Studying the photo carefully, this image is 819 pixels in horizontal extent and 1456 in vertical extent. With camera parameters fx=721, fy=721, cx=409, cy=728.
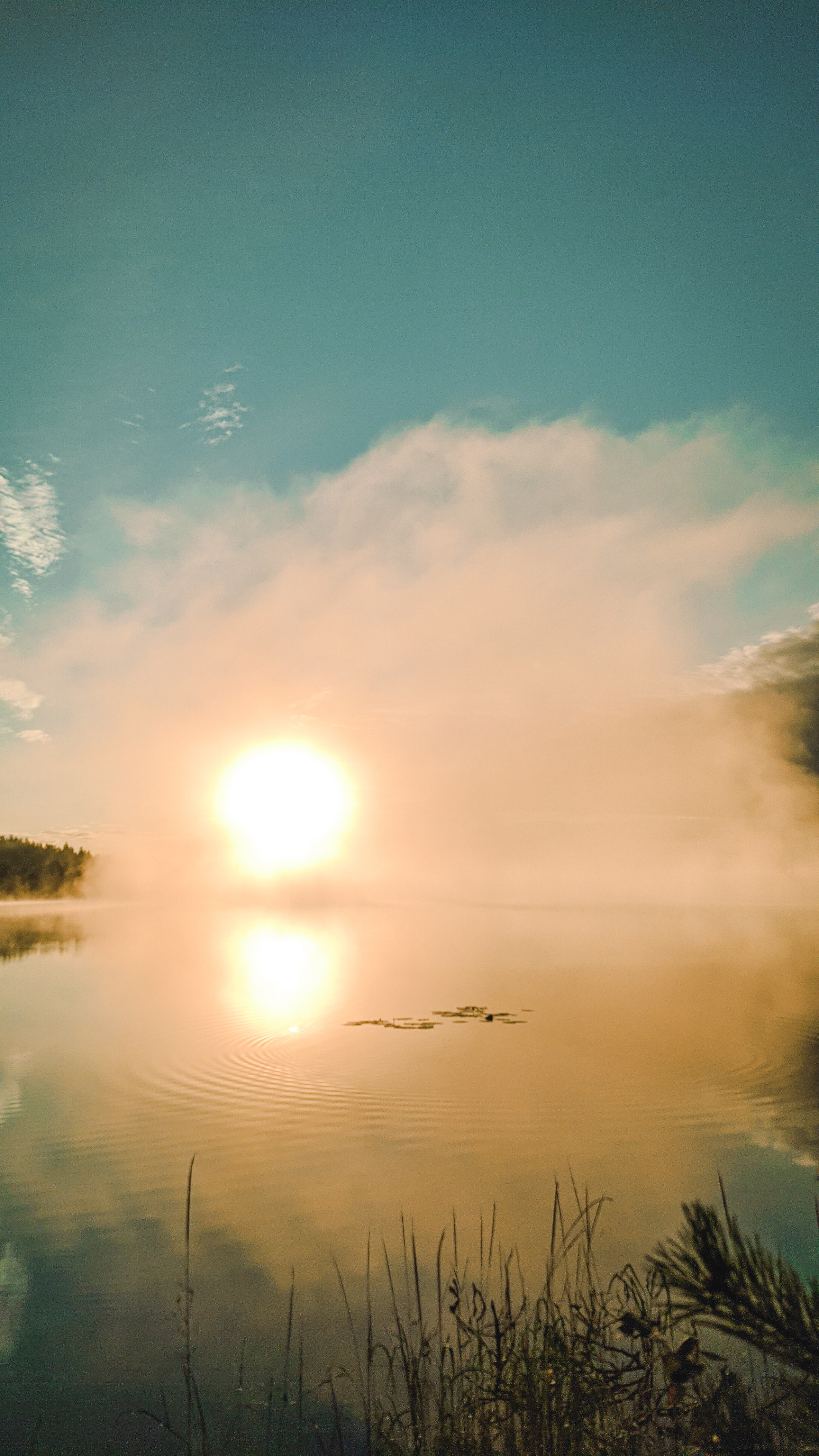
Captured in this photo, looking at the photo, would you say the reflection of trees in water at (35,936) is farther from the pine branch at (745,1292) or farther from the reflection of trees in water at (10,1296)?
the pine branch at (745,1292)

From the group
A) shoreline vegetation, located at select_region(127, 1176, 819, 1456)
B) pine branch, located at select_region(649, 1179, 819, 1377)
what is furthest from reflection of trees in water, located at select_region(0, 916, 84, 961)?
pine branch, located at select_region(649, 1179, 819, 1377)

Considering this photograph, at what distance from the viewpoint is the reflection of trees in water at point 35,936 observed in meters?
33.7

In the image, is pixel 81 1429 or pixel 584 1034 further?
pixel 584 1034

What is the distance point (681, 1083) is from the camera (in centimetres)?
1150

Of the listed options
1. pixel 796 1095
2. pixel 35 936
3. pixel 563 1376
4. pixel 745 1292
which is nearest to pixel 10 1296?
pixel 563 1376

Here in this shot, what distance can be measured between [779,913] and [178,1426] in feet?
318

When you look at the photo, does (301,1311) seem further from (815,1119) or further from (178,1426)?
(815,1119)

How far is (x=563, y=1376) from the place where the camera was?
318cm

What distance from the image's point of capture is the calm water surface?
5133 mm

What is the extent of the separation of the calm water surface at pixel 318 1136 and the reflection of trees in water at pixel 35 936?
1259 cm

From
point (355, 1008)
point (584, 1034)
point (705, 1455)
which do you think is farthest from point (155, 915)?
point (705, 1455)

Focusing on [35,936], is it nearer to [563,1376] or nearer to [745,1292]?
[563,1376]

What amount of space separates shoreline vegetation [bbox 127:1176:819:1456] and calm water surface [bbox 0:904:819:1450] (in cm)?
38

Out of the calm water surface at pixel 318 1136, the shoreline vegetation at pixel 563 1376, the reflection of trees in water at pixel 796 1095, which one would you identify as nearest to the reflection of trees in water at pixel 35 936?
the calm water surface at pixel 318 1136
